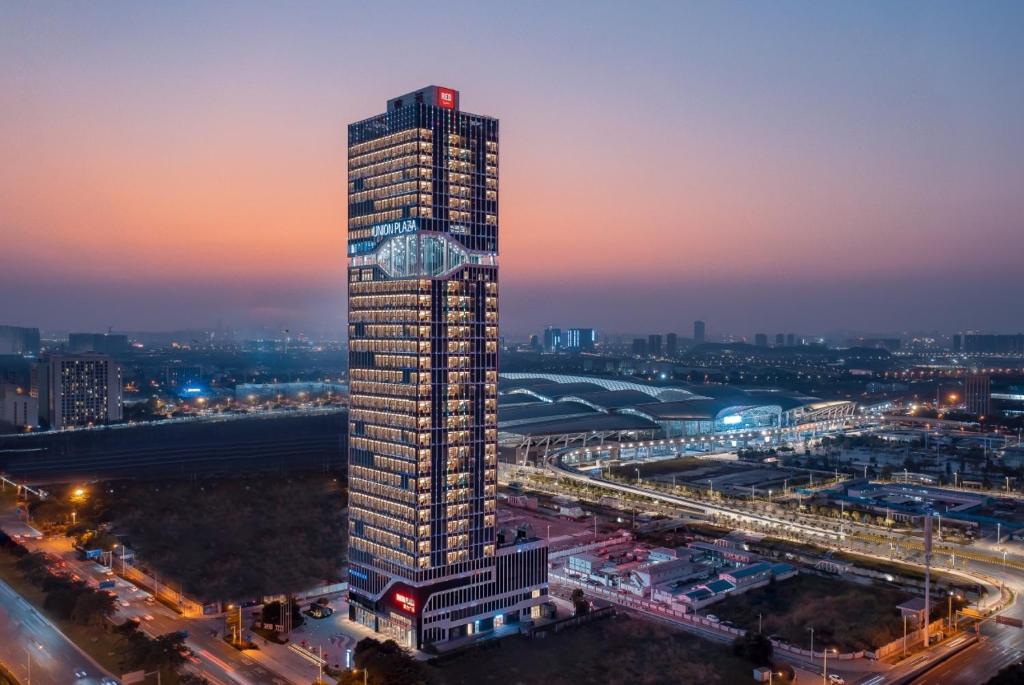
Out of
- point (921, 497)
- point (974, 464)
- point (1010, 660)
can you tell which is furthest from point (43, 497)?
point (974, 464)

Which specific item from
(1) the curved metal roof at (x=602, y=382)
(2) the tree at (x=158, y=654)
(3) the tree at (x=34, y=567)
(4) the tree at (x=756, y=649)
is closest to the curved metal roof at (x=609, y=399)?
(1) the curved metal roof at (x=602, y=382)

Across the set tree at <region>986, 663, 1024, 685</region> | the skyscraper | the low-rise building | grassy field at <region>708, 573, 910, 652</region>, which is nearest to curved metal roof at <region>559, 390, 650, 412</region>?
the low-rise building

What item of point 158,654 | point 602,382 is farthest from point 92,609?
point 602,382

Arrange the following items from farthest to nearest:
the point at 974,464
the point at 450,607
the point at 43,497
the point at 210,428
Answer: the point at 210,428
the point at 974,464
the point at 43,497
the point at 450,607

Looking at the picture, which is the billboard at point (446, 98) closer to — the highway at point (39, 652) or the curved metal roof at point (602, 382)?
the highway at point (39, 652)

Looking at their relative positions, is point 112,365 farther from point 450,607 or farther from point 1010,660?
point 1010,660

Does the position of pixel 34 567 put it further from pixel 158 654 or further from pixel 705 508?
pixel 705 508

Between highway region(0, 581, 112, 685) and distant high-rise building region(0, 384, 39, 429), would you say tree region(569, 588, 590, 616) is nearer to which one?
highway region(0, 581, 112, 685)
